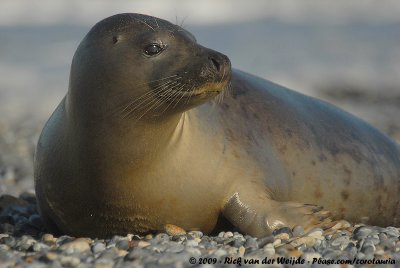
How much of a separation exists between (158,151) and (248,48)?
1603 centimetres

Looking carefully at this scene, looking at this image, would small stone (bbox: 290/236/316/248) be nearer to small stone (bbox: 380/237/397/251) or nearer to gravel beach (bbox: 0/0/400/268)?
gravel beach (bbox: 0/0/400/268)

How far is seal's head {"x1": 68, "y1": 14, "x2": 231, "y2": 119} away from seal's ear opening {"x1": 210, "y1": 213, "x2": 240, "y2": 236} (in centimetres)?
76

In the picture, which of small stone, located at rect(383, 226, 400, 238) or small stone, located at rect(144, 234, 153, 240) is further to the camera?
small stone, located at rect(383, 226, 400, 238)

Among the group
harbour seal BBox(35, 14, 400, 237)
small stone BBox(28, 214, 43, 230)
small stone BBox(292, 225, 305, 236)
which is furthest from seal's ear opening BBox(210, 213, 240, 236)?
small stone BBox(28, 214, 43, 230)

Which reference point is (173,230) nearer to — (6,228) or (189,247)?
(189,247)

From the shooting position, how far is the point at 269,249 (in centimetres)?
425

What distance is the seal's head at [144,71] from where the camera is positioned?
443 centimetres

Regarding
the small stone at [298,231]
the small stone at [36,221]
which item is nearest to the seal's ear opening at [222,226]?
the small stone at [298,231]

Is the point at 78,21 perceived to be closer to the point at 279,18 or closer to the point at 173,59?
the point at 279,18

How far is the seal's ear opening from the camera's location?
16.4ft

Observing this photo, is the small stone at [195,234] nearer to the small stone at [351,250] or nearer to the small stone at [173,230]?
the small stone at [173,230]

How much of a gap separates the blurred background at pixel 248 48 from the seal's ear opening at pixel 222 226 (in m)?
3.05

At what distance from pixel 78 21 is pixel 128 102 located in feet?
67.4

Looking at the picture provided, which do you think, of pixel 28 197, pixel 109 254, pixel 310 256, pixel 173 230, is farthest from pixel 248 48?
pixel 109 254
